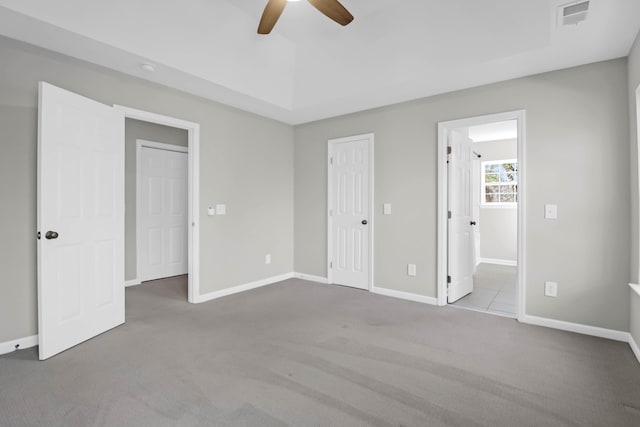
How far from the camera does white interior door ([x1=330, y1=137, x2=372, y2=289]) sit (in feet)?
14.6

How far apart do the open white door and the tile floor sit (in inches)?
148

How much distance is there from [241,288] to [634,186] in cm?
427

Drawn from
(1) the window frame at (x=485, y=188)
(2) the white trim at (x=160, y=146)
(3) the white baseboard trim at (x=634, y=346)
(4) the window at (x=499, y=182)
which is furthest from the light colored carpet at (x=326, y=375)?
(4) the window at (x=499, y=182)

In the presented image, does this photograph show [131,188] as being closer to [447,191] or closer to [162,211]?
[162,211]

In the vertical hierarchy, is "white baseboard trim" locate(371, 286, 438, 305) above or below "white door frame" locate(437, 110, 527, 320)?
below

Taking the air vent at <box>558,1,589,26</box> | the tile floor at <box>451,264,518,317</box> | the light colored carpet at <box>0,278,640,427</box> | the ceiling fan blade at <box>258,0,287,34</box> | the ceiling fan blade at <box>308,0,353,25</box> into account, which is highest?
the ceiling fan blade at <box>258,0,287,34</box>

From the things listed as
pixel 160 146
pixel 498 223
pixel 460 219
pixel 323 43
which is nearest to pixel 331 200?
pixel 460 219

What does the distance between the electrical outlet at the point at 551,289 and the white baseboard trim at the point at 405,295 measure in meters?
1.11

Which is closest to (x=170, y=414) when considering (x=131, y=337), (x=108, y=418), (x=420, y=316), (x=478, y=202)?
(x=108, y=418)

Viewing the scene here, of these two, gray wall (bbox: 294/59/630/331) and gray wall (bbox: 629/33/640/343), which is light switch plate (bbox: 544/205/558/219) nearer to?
gray wall (bbox: 294/59/630/331)

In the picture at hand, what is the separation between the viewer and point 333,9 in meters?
2.32

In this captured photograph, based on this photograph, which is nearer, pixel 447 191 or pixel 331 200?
pixel 447 191

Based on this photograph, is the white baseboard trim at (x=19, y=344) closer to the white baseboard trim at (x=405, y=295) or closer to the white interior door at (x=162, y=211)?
the white interior door at (x=162, y=211)

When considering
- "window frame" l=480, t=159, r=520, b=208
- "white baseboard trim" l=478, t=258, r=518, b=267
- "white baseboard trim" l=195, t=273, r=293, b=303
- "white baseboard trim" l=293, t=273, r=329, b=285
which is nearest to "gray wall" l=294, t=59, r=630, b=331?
"white baseboard trim" l=293, t=273, r=329, b=285
